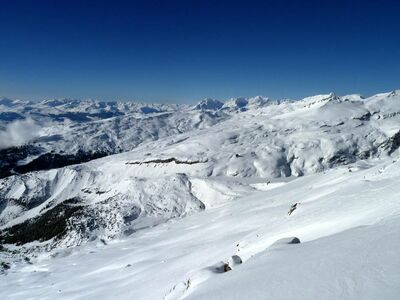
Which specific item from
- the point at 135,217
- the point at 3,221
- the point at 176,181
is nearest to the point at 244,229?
the point at 135,217

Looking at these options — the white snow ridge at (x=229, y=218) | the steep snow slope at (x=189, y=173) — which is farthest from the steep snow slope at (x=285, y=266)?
the steep snow slope at (x=189, y=173)

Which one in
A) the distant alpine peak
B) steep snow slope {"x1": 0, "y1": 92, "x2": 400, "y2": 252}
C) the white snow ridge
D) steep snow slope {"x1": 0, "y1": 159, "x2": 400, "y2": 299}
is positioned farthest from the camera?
the distant alpine peak

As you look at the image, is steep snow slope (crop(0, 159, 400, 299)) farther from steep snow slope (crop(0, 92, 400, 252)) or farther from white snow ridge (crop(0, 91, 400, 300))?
steep snow slope (crop(0, 92, 400, 252))

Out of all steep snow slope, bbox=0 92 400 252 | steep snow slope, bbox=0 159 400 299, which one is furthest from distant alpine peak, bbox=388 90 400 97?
steep snow slope, bbox=0 159 400 299

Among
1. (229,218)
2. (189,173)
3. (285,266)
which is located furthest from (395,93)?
(285,266)

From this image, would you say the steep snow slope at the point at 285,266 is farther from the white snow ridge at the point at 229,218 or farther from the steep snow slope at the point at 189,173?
the steep snow slope at the point at 189,173

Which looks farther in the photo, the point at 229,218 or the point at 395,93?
the point at 395,93

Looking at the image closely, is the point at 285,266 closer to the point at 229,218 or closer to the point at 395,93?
the point at 229,218

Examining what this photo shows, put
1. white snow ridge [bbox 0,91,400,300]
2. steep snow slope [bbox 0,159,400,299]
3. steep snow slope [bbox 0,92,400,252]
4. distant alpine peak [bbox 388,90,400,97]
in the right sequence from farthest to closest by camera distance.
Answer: distant alpine peak [bbox 388,90,400,97]
steep snow slope [bbox 0,92,400,252]
white snow ridge [bbox 0,91,400,300]
steep snow slope [bbox 0,159,400,299]
